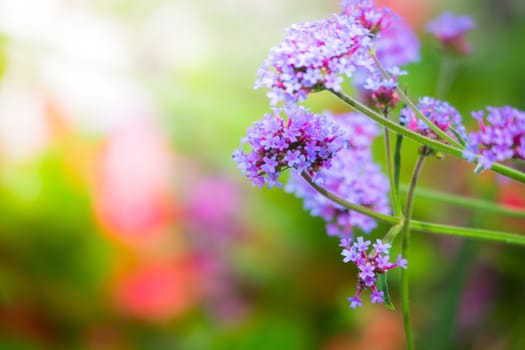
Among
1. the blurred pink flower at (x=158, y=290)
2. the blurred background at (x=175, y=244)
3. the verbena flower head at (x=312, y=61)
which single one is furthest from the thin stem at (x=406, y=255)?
the blurred pink flower at (x=158, y=290)

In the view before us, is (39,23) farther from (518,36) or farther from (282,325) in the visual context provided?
(518,36)

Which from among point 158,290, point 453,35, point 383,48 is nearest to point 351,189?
point 383,48

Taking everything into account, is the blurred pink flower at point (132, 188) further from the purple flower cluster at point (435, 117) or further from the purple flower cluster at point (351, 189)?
the purple flower cluster at point (435, 117)

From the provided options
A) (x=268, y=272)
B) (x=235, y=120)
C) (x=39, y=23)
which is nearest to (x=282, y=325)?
(x=268, y=272)

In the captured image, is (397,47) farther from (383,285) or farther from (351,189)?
(383,285)

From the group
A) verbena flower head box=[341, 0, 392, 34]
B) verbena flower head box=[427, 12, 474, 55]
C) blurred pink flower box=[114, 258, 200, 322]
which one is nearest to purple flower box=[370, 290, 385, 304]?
verbena flower head box=[341, 0, 392, 34]

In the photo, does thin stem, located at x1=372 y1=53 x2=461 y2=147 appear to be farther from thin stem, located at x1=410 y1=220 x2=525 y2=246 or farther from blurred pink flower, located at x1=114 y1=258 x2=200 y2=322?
blurred pink flower, located at x1=114 y1=258 x2=200 y2=322

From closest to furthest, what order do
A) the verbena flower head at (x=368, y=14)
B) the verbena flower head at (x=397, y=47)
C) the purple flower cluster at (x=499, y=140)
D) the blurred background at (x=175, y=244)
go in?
the purple flower cluster at (x=499, y=140)
the verbena flower head at (x=368, y=14)
the verbena flower head at (x=397, y=47)
the blurred background at (x=175, y=244)

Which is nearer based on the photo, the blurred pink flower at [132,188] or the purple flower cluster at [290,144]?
the purple flower cluster at [290,144]
